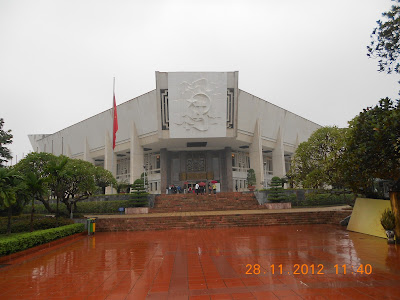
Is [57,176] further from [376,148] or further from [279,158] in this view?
[279,158]

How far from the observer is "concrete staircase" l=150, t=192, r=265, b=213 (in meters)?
20.7

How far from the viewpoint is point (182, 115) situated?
27016mm

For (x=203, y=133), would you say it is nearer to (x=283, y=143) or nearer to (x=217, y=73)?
(x=217, y=73)

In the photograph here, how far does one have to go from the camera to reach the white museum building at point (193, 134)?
1063 inches

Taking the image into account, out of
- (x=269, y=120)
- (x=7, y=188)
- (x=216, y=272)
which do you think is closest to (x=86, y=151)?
(x=269, y=120)

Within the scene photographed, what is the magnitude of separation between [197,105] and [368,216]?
749 inches

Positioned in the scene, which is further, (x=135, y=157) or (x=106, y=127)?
(x=106, y=127)

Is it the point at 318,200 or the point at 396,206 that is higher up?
the point at 396,206

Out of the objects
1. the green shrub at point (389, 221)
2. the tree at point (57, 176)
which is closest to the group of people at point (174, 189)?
the tree at point (57, 176)

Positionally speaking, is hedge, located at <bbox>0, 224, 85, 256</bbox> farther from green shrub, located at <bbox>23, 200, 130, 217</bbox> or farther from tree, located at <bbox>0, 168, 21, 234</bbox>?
green shrub, located at <bbox>23, 200, 130, 217</bbox>

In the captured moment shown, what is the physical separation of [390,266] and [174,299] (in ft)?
14.9

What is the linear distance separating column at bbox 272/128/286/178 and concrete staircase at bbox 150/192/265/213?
12.6m

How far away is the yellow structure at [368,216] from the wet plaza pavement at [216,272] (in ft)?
4.73

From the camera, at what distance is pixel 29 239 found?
28.1 ft
